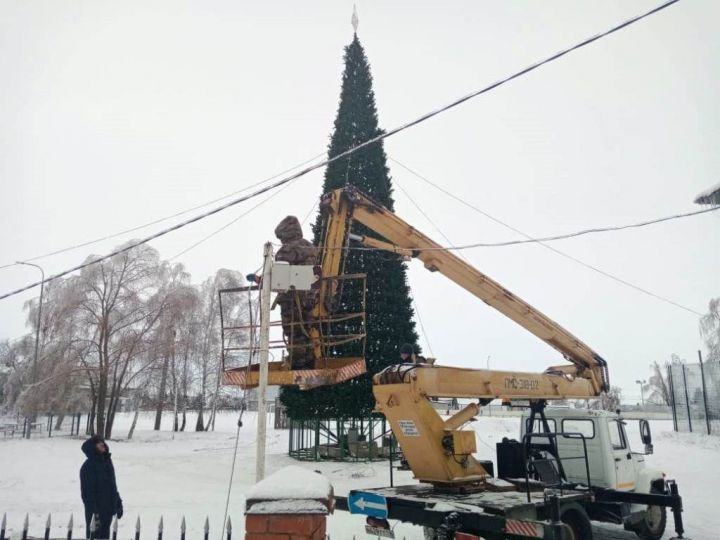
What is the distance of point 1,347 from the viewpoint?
5697 centimetres

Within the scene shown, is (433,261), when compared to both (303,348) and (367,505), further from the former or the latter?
(367,505)

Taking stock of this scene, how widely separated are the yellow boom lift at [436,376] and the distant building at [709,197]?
13.9 metres

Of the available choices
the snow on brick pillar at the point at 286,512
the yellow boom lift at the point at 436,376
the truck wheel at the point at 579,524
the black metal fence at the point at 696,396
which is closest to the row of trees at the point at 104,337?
the yellow boom lift at the point at 436,376

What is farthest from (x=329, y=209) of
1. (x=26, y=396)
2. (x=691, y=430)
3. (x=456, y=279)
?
(x=691, y=430)

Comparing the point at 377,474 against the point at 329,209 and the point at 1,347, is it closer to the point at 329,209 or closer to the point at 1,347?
the point at 329,209

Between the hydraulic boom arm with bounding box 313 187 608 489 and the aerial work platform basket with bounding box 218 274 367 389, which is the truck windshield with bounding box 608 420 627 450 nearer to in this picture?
the hydraulic boom arm with bounding box 313 187 608 489

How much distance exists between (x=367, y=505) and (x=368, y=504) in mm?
23

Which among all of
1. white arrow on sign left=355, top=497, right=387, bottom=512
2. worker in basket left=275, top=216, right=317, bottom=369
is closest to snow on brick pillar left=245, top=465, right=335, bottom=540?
white arrow on sign left=355, top=497, right=387, bottom=512

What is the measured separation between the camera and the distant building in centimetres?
A: 2167

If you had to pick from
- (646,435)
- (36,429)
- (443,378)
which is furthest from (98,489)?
(36,429)

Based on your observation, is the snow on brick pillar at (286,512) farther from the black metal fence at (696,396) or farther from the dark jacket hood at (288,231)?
the black metal fence at (696,396)

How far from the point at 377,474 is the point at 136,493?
6997 millimetres

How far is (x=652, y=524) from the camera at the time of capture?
9.95m

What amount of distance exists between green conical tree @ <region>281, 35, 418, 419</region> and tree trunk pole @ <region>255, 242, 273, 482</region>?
10.9 metres
